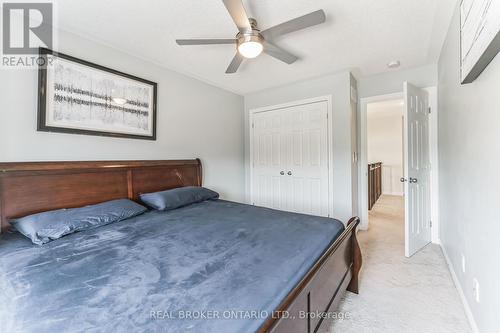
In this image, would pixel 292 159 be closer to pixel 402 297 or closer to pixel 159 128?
pixel 159 128

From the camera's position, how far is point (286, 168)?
379cm


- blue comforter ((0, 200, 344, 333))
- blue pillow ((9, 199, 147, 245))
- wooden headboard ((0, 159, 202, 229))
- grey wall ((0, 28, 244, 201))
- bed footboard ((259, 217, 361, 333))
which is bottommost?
bed footboard ((259, 217, 361, 333))

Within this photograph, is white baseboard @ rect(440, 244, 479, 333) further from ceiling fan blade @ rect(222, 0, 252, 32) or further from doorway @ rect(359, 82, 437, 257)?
ceiling fan blade @ rect(222, 0, 252, 32)

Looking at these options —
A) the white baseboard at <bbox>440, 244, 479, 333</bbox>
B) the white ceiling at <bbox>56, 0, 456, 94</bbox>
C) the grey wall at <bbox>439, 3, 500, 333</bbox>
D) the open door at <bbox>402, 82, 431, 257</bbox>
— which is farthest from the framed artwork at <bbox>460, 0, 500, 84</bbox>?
the white baseboard at <bbox>440, 244, 479, 333</bbox>

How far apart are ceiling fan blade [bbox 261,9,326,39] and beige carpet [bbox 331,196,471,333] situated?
2.16 metres

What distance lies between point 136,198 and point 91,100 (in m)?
1.09

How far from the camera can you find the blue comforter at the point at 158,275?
0.77 m

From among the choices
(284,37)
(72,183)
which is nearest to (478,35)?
(284,37)

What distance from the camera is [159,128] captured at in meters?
2.87

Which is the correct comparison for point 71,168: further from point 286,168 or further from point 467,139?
point 467,139

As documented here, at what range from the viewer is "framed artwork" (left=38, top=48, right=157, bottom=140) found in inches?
77.9

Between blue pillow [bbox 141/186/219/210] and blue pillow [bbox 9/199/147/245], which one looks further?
blue pillow [bbox 141/186/219/210]

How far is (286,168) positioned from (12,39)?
3.37 metres

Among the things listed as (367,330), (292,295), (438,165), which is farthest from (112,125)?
(438,165)
